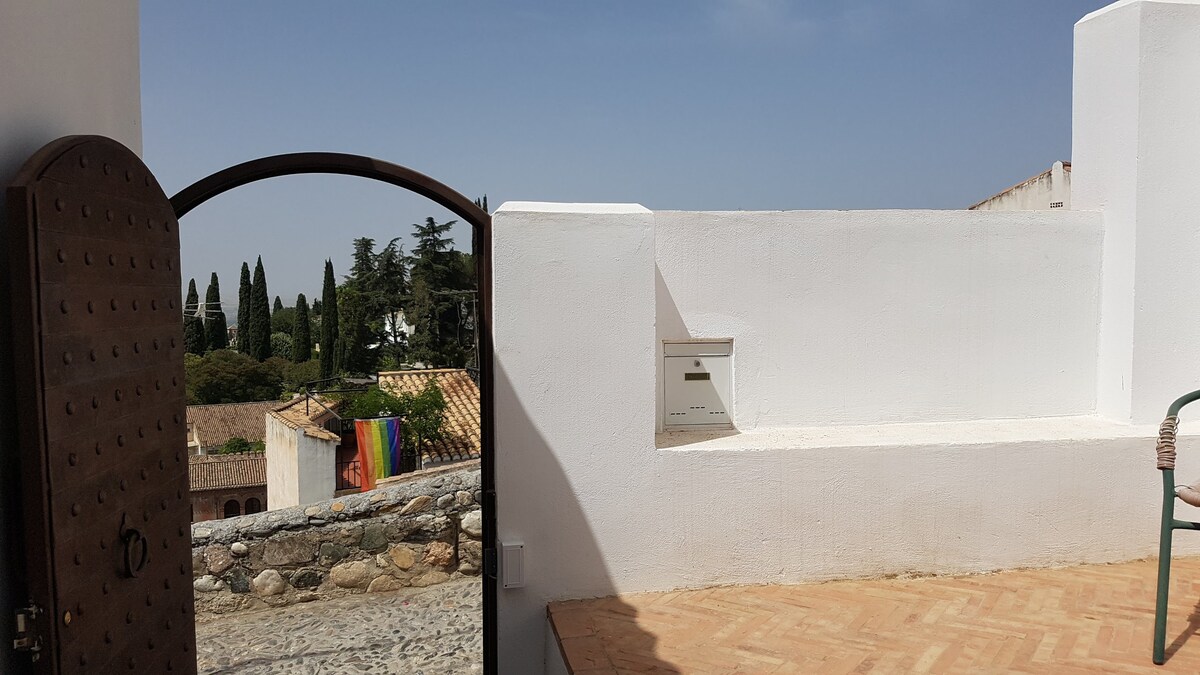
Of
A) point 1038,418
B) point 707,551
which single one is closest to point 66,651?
point 707,551

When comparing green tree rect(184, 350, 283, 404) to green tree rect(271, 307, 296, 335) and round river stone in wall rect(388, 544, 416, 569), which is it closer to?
green tree rect(271, 307, 296, 335)

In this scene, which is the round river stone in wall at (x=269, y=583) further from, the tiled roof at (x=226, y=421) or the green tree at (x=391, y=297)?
the tiled roof at (x=226, y=421)

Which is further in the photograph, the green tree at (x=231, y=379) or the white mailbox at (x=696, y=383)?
the green tree at (x=231, y=379)

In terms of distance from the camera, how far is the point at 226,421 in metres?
32.2

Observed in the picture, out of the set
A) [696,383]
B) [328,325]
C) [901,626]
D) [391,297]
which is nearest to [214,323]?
[391,297]

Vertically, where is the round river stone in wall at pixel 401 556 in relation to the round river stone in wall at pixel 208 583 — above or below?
above

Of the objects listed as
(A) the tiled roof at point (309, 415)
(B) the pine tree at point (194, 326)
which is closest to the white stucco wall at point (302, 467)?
(A) the tiled roof at point (309, 415)

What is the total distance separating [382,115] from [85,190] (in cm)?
2843

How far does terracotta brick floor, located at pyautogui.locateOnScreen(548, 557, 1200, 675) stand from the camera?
3.53 m

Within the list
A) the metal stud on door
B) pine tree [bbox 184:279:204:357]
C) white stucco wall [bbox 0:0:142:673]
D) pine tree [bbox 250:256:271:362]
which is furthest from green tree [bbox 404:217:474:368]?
the metal stud on door

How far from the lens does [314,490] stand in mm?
17203

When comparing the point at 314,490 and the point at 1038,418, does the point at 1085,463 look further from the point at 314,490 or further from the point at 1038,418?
the point at 314,490

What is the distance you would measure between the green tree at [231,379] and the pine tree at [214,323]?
6.43 ft

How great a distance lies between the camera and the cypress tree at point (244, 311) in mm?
30781
